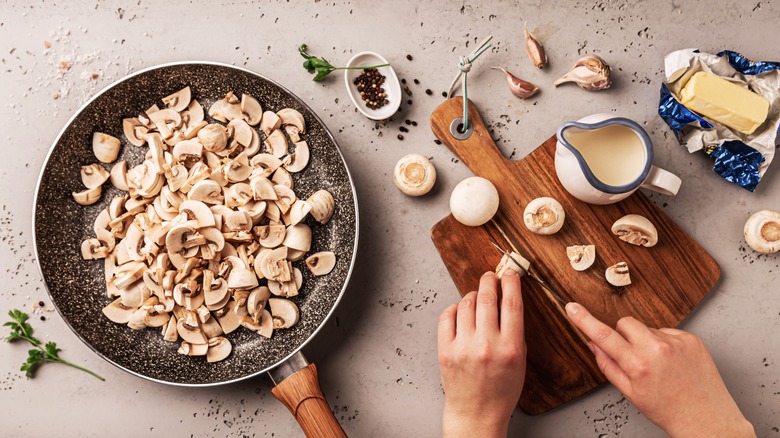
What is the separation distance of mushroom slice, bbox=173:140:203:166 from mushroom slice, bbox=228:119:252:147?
10 cm

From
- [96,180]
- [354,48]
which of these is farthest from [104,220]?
[354,48]

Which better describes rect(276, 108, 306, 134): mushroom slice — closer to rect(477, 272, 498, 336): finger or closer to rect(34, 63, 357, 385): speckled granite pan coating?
rect(34, 63, 357, 385): speckled granite pan coating

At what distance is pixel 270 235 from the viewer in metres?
1.45

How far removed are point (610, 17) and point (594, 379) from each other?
3.26ft

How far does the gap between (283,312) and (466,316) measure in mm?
484

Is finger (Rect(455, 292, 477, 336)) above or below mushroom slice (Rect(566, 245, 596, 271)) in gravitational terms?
above

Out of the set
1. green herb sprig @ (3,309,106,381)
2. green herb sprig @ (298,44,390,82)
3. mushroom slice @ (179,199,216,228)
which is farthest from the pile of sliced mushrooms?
green herb sprig @ (3,309,106,381)

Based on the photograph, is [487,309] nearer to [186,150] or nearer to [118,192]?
[186,150]

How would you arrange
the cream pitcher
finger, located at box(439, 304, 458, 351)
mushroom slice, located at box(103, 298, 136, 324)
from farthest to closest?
mushroom slice, located at box(103, 298, 136, 324), finger, located at box(439, 304, 458, 351), the cream pitcher

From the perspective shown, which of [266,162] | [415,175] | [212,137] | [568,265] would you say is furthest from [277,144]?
[568,265]

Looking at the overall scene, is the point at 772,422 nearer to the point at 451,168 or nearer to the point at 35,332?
the point at 451,168

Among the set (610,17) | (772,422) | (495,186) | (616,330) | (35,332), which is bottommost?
(772,422)

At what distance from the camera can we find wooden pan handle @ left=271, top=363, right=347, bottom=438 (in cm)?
140

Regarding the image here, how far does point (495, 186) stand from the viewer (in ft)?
4.87
